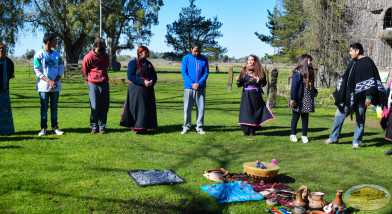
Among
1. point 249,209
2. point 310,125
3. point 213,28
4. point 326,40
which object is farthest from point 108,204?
point 213,28

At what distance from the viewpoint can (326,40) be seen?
2064cm

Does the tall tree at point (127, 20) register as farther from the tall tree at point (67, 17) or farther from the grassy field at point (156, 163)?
the grassy field at point (156, 163)

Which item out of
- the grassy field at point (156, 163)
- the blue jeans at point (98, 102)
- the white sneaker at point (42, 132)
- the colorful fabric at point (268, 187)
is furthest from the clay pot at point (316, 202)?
the white sneaker at point (42, 132)

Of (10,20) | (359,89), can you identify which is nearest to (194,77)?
(359,89)

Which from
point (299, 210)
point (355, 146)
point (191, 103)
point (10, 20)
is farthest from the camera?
point (10, 20)

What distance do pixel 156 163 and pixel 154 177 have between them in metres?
0.90

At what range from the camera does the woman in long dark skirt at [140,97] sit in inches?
324

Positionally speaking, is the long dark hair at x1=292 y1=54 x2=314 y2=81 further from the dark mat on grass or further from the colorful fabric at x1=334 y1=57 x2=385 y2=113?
the dark mat on grass

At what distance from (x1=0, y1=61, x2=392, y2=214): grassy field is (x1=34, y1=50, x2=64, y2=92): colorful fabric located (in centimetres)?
108

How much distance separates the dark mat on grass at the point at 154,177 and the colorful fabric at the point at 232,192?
499 mm

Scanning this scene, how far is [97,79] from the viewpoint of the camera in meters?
8.01

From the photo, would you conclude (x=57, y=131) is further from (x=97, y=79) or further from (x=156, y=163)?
(x=156, y=163)

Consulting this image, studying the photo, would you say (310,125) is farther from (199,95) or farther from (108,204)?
(108,204)

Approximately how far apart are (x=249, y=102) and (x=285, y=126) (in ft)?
7.25
